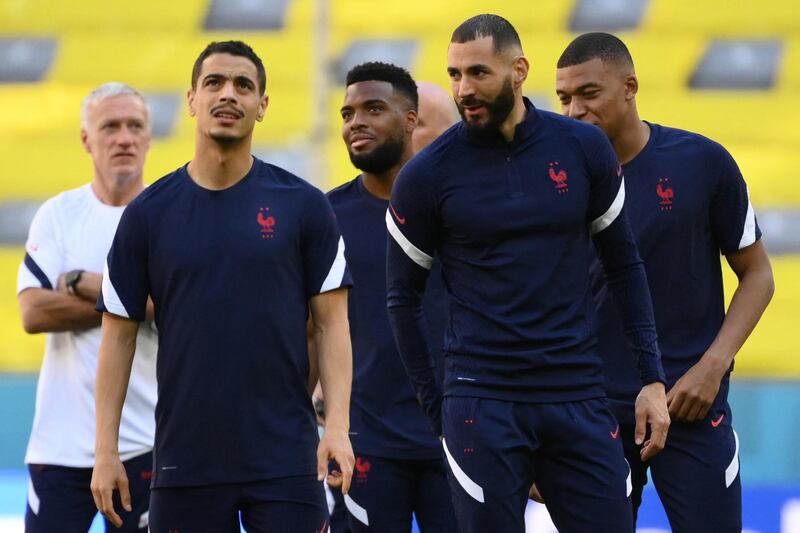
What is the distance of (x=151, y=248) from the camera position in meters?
4.07

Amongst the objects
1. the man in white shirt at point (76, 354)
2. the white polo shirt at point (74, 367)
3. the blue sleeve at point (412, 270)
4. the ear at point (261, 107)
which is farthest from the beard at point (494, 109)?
the white polo shirt at point (74, 367)

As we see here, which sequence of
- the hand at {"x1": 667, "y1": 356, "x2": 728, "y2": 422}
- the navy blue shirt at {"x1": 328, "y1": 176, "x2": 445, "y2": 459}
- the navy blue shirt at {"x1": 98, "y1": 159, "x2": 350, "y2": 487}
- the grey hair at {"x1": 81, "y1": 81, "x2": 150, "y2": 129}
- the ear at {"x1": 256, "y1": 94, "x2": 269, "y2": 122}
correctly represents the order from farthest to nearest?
the grey hair at {"x1": 81, "y1": 81, "x2": 150, "y2": 129} < the navy blue shirt at {"x1": 328, "y1": 176, "x2": 445, "y2": 459} < the hand at {"x1": 667, "y1": 356, "x2": 728, "y2": 422} < the ear at {"x1": 256, "y1": 94, "x2": 269, "y2": 122} < the navy blue shirt at {"x1": 98, "y1": 159, "x2": 350, "y2": 487}

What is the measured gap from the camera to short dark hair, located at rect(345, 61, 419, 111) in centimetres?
523

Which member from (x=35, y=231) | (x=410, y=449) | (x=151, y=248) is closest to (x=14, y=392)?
(x=35, y=231)

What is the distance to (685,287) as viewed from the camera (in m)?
4.46

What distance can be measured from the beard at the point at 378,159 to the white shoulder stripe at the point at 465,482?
1.41m

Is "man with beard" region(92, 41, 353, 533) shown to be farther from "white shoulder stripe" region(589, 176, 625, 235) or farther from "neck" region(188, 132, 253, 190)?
"white shoulder stripe" region(589, 176, 625, 235)

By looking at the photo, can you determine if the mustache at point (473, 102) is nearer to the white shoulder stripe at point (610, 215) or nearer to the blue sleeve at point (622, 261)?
the blue sleeve at point (622, 261)

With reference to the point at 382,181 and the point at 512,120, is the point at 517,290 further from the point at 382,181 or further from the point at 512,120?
the point at 382,181

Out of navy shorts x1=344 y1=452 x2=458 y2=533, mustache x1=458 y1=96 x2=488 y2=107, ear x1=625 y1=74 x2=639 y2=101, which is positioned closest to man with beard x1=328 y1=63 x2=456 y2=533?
navy shorts x1=344 y1=452 x2=458 y2=533

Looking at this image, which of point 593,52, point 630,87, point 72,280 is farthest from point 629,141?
point 72,280

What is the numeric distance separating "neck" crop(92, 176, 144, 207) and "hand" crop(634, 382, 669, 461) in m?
2.23

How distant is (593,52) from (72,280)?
198 cm

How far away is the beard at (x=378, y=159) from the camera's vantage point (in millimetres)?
5098
